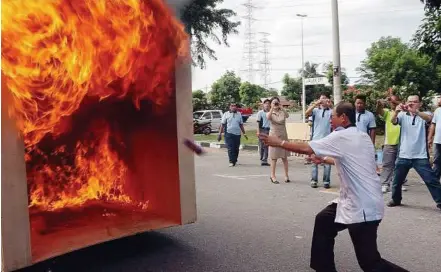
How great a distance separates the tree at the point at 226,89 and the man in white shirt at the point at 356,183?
3620 centimetres

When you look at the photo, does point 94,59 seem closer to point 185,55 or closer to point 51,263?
point 185,55

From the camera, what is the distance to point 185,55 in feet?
14.9

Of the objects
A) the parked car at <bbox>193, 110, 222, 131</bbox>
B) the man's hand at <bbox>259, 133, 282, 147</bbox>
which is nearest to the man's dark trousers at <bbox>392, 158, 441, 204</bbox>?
the man's hand at <bbox>259, 133, 282, 147</bbox>

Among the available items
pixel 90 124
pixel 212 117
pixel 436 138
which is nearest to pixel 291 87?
pixel 212 117

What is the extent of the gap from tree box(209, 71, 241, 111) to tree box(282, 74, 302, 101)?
33.9ft

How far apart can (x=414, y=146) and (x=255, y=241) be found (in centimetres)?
305

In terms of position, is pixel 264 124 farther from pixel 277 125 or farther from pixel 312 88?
pixel 312 88

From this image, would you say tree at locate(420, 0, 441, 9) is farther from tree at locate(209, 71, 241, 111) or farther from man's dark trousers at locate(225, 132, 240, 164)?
tree at locate(209, 71, 241, 111)

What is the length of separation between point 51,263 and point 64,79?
5.78ft

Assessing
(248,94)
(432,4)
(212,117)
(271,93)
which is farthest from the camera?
(271,93)

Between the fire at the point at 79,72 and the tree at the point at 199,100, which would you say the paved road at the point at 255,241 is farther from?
the tree at the point at 199,100

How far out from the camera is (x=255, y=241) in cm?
524

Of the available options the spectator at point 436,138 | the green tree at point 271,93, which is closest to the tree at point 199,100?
the green tree at point 271,93

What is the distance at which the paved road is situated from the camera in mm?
4492
